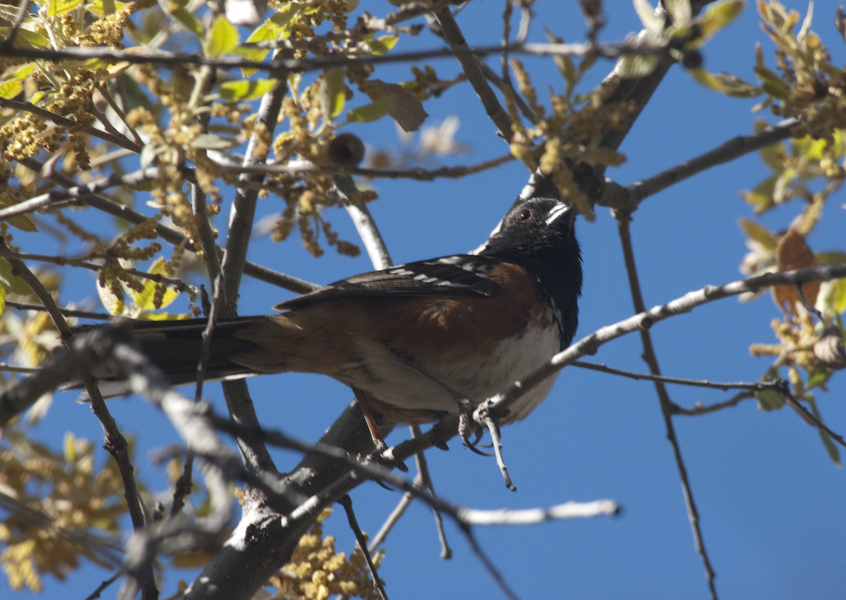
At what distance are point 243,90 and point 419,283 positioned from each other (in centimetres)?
170

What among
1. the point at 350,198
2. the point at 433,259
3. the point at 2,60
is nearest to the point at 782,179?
the point at 433,259

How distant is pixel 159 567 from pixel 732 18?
9.34ft

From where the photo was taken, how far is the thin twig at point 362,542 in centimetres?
248

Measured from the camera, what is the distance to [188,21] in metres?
1.59

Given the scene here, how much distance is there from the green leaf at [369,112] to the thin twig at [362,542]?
54.5 inches

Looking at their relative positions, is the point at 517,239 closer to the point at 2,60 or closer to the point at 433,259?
the point at 433,259

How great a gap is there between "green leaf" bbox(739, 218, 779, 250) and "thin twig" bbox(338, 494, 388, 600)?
2.12 metres

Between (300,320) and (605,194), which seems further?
(605,194)

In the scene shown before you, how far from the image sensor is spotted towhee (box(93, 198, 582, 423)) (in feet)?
9.67

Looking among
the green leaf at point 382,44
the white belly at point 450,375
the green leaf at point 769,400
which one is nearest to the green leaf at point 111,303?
the white belly at point 450,375

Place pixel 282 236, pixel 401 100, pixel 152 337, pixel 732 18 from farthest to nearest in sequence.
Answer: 1. pixel 152 337
2. pixel 401 100
3. pixel 282 236
4. pixel 732 18

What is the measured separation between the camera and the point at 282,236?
1.82 metres

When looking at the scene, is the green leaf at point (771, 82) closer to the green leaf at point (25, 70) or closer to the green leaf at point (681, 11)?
the green leaf at point (681, 11)

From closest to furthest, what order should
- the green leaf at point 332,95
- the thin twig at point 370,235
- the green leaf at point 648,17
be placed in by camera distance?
the green leaf at point 332,95 < the green leaf at point 648,17 < the thin twig at point 370,235
